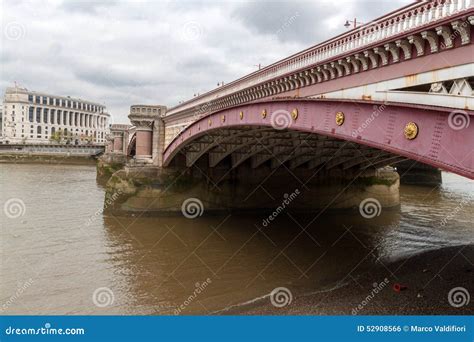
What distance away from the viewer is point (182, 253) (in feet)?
48.5

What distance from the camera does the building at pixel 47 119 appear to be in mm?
111000

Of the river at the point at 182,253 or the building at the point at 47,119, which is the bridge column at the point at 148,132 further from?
the building at the point at 47,119

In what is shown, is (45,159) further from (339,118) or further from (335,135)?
(339,118)

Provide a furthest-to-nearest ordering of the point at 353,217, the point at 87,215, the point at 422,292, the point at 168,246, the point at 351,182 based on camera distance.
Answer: the point at 351,182 < the point at 353,217 < the point at 87,215 < the point at 168,246 < the point at 422,292

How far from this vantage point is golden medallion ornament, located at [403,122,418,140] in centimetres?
677

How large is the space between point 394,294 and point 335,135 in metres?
4.42

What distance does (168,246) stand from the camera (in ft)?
51.4

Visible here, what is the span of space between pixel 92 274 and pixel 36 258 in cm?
251

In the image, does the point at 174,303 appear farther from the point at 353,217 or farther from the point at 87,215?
the point at 353,217

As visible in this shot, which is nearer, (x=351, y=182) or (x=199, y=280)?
(x=199, y=280)

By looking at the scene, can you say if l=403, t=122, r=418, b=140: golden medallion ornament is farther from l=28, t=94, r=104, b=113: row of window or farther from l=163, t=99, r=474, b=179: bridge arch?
l=28, t=94, r=104, b=113: row of window

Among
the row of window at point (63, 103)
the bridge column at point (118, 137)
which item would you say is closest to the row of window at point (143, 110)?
the bridge column at point (118, 137)

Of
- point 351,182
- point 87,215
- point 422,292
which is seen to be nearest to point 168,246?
point 87,215

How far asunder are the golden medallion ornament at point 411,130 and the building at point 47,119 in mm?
99676
